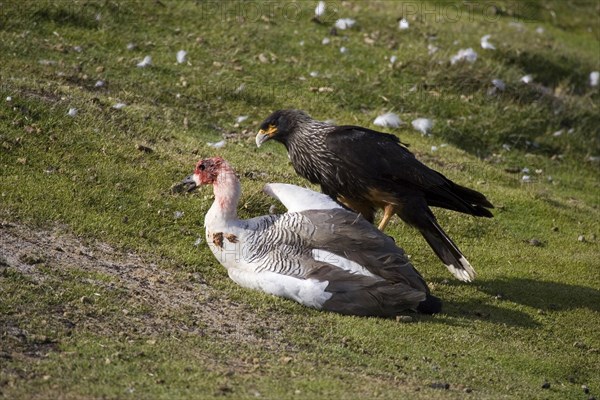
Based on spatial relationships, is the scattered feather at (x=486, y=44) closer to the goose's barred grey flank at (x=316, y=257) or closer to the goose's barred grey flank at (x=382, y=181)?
the goose's barred grey flank at (x=382, y=181)

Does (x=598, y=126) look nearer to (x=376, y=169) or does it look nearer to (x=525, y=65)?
(x=525, y=65)

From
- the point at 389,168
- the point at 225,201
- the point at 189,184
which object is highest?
the point at 389,168

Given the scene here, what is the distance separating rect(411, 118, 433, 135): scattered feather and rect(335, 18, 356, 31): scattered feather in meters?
2.48

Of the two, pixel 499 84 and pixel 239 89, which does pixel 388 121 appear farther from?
pixel 499 84

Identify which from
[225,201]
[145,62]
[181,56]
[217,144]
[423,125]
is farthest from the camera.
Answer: [181,56]

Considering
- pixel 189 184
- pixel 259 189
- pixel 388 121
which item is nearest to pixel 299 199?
pixel 189 184

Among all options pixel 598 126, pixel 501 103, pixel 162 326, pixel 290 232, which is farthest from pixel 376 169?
pixel 598 126

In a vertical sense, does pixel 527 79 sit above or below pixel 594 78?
above

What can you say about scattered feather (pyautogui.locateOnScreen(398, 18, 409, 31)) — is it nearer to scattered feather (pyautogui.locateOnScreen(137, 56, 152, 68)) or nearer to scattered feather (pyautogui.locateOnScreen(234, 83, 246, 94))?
scattered feather (pyautogui.locateOnScreen(234, 83, 246, 94))

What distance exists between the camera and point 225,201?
831cm

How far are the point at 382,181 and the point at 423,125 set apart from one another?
166 inches

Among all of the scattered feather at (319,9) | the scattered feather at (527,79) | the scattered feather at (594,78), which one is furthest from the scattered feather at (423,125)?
the scattered feather at (594,78)

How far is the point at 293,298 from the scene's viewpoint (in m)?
7.78

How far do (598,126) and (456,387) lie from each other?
847cm
